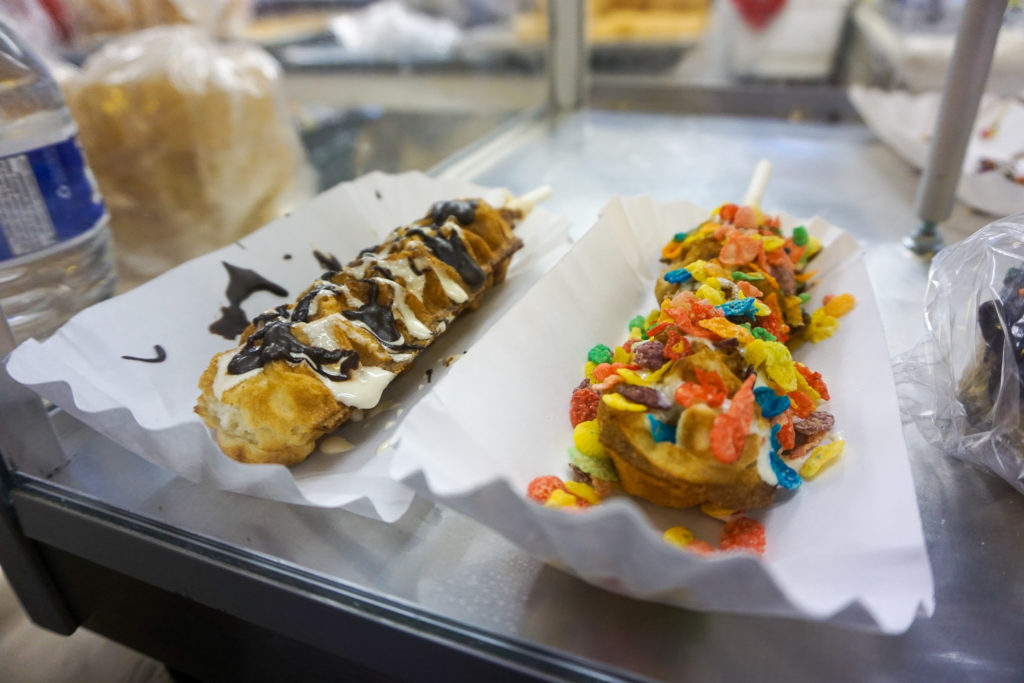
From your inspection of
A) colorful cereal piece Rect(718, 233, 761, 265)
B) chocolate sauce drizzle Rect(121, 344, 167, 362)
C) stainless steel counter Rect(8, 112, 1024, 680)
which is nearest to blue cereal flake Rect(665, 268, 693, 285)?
colorful cereal piece Rect(718, 233, 761, 265)

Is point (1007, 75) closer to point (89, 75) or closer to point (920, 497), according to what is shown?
point (920, 497)

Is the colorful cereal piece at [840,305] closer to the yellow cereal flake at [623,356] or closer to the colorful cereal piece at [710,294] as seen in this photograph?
the colorful cereal piece at [710,294]

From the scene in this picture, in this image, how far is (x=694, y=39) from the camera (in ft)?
13.2

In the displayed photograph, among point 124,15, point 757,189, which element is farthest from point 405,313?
point 124,15

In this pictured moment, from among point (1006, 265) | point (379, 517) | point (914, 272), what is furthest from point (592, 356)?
point (914, 272)

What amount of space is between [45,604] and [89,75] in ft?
5.50

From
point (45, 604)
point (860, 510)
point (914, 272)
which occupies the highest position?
point (860, 510)

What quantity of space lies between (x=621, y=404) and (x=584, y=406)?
175 mm

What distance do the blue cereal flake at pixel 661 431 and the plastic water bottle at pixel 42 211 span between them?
111cm

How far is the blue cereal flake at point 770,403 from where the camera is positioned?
3.21ft

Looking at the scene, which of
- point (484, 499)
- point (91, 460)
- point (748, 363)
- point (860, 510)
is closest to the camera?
point (484, 499)

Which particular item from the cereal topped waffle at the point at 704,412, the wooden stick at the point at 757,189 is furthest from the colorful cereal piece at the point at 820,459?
the wooden stick at the point at 757,189

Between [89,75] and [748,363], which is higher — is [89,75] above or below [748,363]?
above

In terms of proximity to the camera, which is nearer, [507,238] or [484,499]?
[484,499]
